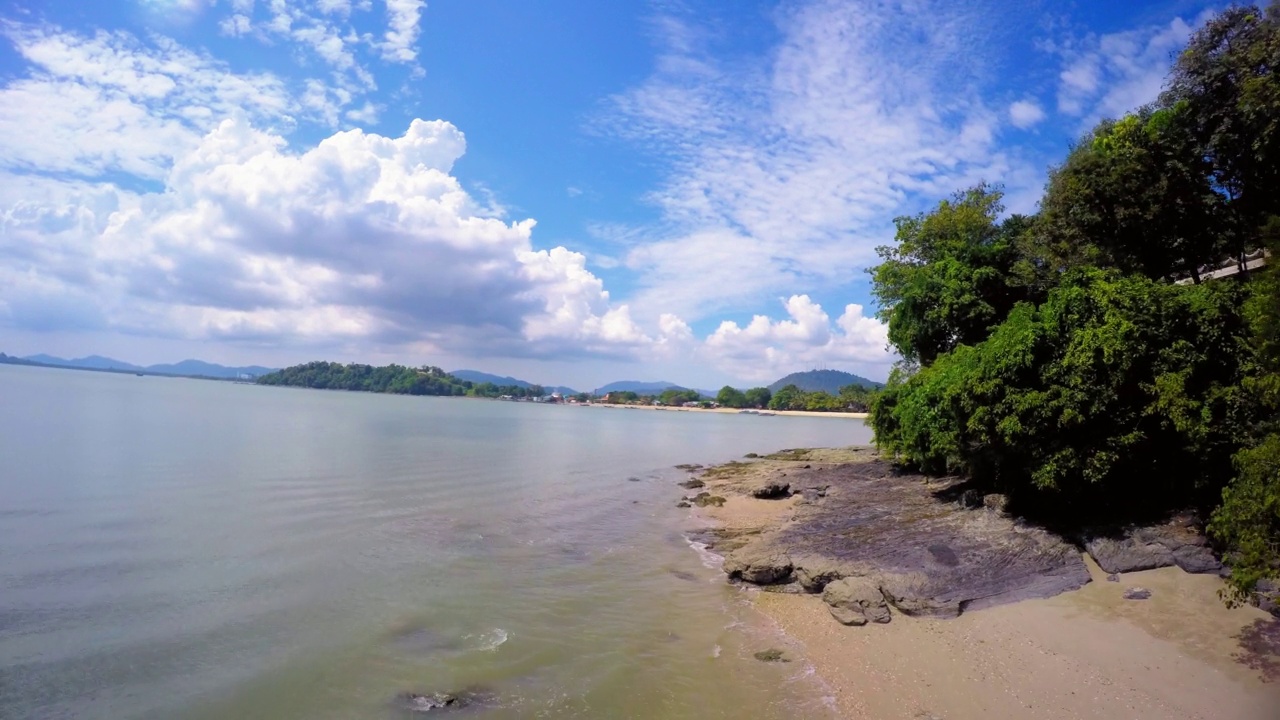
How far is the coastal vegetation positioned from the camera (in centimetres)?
1273

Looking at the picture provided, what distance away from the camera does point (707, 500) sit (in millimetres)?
29000

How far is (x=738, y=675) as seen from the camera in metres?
10.7

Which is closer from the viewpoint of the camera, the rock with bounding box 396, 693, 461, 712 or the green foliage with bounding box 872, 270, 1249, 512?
the rock with bounding box 396, 693, 461, 712

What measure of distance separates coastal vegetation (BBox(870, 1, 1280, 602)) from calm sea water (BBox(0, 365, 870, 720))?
339 inches

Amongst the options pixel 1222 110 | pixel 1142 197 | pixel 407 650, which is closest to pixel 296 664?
pixel 407 650

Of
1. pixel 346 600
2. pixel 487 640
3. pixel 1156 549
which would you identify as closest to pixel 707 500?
pixel 1156 549

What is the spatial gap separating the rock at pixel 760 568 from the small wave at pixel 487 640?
21.1 feet

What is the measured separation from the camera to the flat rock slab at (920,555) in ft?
44.0

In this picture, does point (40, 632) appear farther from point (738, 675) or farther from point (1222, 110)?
point (1222, 110)

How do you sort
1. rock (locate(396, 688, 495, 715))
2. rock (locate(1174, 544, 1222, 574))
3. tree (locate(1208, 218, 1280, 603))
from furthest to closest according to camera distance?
rock (locate(1174, 544, 1222, 574))
rock (locate(396, 688, 495, 715))
tree (locate(1208, 218, 1280, 603))

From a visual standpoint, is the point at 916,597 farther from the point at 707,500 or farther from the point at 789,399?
the point at 789,399

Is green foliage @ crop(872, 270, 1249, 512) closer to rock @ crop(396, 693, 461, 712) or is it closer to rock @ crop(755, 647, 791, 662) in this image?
rock @ crop(755, 647, 791, 662)

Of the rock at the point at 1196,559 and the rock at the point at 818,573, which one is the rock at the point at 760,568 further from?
the rock at the point at 1196,559

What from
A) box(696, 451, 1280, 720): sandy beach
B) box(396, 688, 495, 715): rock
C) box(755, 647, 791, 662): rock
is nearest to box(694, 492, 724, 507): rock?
box(696, 451, 1280, 720): sandy beach
